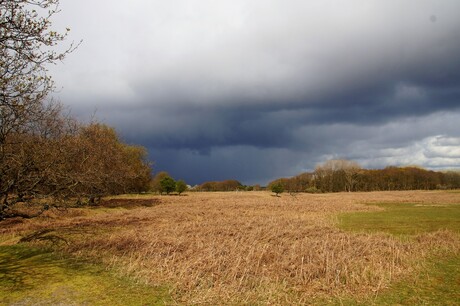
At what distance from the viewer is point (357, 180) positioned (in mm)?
140250

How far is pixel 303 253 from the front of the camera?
15141mm

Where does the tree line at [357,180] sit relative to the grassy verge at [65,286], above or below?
above

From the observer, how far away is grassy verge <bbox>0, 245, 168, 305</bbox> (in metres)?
10.4

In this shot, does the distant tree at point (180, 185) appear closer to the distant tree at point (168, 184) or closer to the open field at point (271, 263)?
the distant tree at point (168, 184)

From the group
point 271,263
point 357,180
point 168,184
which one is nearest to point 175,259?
point 271,263

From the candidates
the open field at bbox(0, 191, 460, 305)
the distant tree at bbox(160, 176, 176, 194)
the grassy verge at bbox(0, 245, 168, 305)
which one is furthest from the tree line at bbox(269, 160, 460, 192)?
the grassy verge at bbox(0, 245, 168, 305)

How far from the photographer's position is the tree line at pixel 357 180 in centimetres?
13662

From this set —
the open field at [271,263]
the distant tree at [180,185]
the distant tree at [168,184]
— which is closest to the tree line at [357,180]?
the distant tree at [180,185]

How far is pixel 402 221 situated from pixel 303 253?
1811cm

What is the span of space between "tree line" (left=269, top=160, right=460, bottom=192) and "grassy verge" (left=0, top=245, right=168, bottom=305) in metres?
125

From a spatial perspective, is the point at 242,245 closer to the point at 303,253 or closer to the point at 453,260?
the point at 303,253

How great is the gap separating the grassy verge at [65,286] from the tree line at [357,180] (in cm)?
12465

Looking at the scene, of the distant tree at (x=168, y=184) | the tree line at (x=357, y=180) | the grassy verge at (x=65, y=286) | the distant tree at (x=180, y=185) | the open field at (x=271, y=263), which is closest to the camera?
the grassy verge at (x=65, y=286)

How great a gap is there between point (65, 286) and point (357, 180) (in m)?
144
